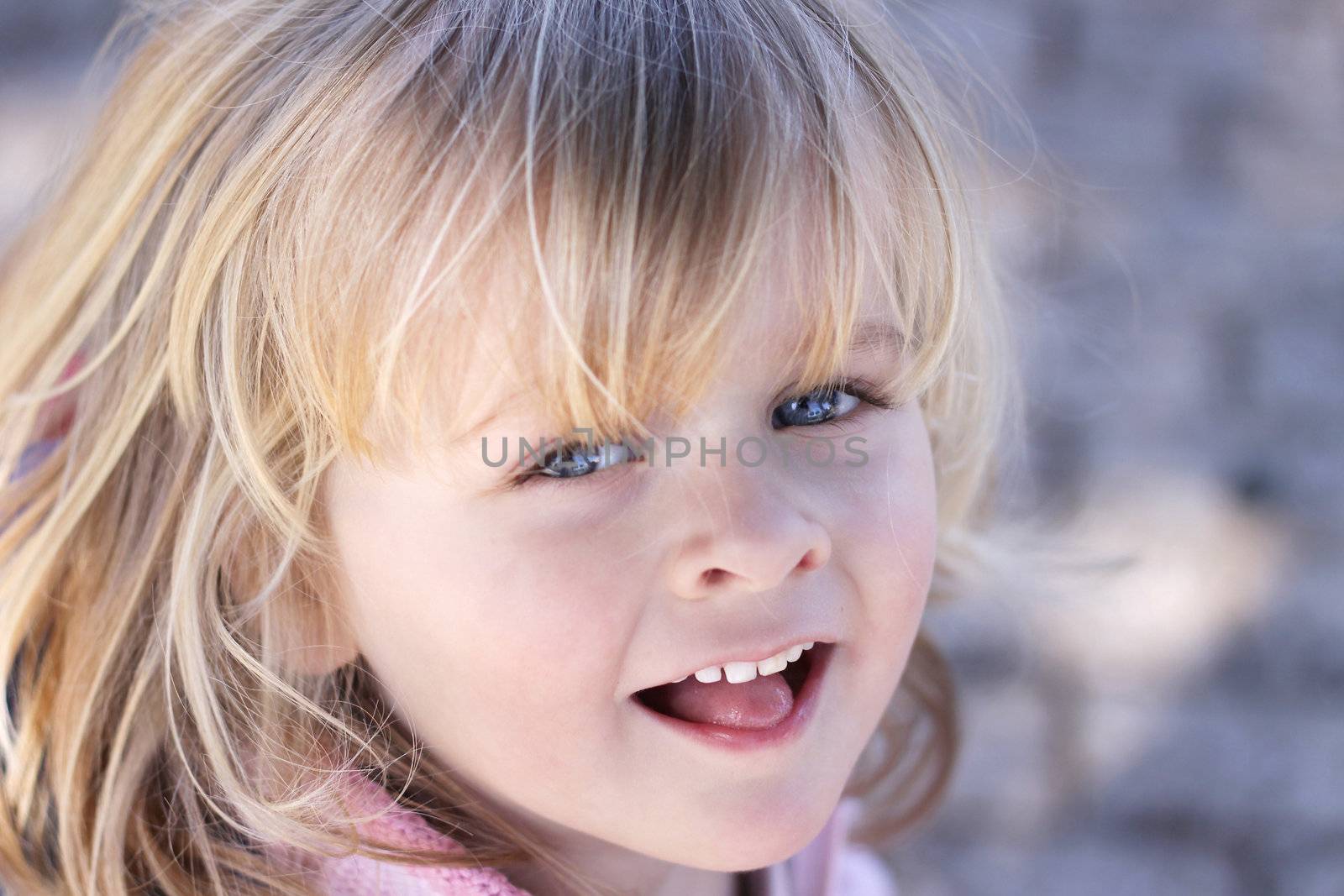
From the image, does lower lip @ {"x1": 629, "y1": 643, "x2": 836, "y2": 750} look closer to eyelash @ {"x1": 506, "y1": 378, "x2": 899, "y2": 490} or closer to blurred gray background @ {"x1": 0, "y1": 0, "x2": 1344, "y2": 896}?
eyelash @ {"x1": 506, "y1": 378, "x2": 899, "y2": 490}

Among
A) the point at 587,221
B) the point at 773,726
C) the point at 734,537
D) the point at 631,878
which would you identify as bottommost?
the point at 631,878

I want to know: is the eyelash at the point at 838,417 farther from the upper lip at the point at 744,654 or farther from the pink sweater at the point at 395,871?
the pink sweater at the point at 395,871

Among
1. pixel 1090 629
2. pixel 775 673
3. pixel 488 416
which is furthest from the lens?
pixel 1090 629

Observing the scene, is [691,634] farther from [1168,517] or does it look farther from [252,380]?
[1168,517]

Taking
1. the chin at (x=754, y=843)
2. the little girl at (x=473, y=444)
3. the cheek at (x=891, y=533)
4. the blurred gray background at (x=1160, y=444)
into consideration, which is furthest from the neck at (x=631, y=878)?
the blurred gray background at (x=1160, y=444)

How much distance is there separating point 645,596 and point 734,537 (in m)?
0.06

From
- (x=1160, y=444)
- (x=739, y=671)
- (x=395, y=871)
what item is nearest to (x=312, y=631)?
(x=395, y=871)

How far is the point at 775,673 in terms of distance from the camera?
750 mm

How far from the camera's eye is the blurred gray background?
139 cm

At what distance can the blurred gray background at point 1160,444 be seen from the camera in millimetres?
1389

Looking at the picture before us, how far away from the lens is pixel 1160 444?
5.09 feet

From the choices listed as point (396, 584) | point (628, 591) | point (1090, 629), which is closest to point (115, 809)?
point (396, 584)

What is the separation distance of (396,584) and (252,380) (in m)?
0.15

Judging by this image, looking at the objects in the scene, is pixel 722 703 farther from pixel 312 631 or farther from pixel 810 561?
pixel 312 631
